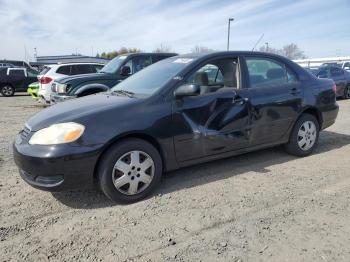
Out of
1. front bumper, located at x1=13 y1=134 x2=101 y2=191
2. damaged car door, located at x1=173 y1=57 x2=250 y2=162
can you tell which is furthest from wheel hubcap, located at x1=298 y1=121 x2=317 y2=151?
front bumper, located at x1=13 y1=134 x2=101 y2=191

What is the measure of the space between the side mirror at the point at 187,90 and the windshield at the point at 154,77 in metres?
0.25

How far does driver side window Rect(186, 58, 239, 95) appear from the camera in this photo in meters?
4.58

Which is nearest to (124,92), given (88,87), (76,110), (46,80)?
(76,110)

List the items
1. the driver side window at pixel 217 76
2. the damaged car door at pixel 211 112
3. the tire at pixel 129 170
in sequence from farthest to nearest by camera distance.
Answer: the driver side window at pixel 217 76
the damaged car door at pixel 211 112
the tire at pixel 129 170

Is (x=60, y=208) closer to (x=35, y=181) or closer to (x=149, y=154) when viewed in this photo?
(x=35, y=181)

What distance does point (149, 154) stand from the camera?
396cm

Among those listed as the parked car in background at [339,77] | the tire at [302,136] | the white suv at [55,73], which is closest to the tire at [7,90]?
the white suv at [55,73]

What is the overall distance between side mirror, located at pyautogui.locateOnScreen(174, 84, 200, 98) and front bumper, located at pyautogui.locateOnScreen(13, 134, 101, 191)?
1.15 metres

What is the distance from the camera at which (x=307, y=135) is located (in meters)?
5.62

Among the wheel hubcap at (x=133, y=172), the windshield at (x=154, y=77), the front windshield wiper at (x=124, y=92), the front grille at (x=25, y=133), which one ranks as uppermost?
the windshield at (x=154, y=77)

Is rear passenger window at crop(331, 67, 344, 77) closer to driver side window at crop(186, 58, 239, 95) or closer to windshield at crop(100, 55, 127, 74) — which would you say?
windshield at crop(100, 55, 127, 74)

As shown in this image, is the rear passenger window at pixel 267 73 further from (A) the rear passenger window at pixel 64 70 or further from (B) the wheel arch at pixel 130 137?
(A) the rear passenger window at pixel 64 70

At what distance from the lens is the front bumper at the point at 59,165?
353 cm

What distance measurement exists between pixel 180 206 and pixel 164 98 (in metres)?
1.25
